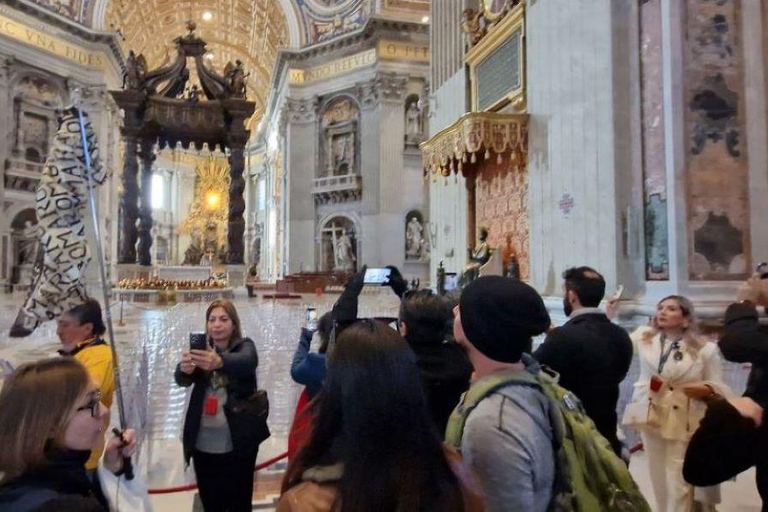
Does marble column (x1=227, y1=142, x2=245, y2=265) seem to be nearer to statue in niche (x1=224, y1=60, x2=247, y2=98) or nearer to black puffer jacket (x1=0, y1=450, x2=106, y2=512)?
statue in niche (x1=224, y1=60, x2=247, y2=98)

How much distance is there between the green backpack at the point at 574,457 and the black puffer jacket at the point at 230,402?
1.45 metres

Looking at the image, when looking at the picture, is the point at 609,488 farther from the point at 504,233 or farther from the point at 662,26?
the point at 504,233

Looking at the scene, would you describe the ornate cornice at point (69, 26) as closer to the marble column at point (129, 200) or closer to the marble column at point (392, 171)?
the marble column at point (129, 200)

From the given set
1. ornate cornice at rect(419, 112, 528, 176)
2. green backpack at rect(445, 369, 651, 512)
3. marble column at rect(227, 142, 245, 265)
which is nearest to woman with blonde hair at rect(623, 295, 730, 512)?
green backpack at rect(445, 369, 651, 512)

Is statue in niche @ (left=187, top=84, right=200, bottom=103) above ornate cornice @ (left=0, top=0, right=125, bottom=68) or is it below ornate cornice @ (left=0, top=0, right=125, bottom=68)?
below

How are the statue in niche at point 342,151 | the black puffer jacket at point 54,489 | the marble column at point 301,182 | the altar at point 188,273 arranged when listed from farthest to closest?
the marble column at point 301,182
the statue in niche at point 342,151
the altar at point 188,273
the black puffer jacket at point 54,489

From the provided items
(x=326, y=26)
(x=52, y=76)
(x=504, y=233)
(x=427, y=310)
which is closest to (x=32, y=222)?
(x=52, y=76)

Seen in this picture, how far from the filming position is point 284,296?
68.4 feet

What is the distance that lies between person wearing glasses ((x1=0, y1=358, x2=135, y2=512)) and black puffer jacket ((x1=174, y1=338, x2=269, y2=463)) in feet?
3.76

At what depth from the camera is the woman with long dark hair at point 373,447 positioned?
1.15 meters

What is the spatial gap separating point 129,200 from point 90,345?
18.3 metres

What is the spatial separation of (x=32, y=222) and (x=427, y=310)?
27.3 meters

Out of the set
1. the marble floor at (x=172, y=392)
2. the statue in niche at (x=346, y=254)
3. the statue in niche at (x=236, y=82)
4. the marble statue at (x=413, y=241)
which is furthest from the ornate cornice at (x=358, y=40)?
the marble floor at (x=172, y=392)

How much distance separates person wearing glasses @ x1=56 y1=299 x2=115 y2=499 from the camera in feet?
8.81
